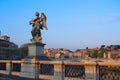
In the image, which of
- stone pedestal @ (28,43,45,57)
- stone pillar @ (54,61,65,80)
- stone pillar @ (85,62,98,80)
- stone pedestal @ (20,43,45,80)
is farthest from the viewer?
stone pedestal @ (28,43,45,57)

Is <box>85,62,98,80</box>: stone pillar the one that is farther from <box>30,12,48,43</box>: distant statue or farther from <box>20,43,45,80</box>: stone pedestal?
<box>30,12,48,43</box>: distant statue

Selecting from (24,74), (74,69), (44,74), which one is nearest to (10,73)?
(24,74)

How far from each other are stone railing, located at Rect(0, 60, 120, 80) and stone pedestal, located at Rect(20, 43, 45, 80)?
0.30ft

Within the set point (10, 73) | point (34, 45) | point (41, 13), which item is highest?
point (41, 13)

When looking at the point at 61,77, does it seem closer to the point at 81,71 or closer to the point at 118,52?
the point at 81,71

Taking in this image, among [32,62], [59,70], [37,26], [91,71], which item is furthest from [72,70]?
[37,26]

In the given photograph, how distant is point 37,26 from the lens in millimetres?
21188

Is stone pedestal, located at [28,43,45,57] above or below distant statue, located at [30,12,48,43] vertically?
below

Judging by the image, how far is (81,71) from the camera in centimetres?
1830

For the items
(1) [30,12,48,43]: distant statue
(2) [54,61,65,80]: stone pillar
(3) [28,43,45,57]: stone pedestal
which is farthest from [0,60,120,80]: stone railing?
(1) [30,12,48,43]: distant statue

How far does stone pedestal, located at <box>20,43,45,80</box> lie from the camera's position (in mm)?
A: 19344

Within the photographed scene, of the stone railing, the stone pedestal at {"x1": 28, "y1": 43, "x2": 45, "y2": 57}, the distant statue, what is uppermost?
the distant statue

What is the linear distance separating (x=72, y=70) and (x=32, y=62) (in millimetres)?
3018

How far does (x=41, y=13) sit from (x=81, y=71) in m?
5.59
